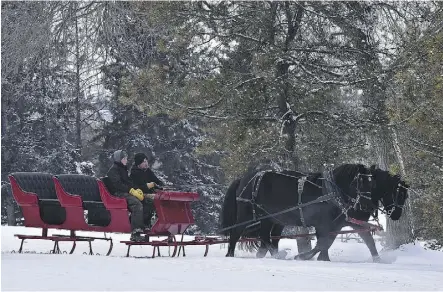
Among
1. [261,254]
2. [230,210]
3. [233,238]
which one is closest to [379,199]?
[261,254]

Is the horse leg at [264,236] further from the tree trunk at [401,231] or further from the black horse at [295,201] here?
the tree trunk at [401,231]

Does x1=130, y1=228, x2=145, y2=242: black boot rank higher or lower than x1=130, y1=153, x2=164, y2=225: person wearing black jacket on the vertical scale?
lower

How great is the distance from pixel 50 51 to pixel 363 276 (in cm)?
899

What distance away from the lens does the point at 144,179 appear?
42.6 feet

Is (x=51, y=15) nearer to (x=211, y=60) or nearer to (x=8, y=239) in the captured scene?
(x=211, y=60)

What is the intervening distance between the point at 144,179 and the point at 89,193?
0.88 meters

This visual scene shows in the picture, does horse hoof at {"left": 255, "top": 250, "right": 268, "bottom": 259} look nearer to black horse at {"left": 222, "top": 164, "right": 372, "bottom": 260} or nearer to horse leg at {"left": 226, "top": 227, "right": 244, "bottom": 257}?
black horse at {"left": 222, "top": 164, "right": 372, "bottom": 260}

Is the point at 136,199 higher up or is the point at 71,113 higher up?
the point at 71,113

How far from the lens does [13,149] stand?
31328 millimetres

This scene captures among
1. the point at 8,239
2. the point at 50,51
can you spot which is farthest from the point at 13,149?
the point at 50,51

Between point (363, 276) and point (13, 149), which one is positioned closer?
point (363, 276)

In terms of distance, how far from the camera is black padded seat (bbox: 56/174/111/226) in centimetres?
1239

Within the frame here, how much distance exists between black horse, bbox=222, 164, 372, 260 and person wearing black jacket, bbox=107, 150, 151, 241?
71.9 inches

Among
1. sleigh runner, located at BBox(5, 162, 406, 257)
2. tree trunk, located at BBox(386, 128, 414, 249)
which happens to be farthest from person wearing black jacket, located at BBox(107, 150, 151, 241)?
tree trunk, located at BBox(386, 128, 414, 249)
